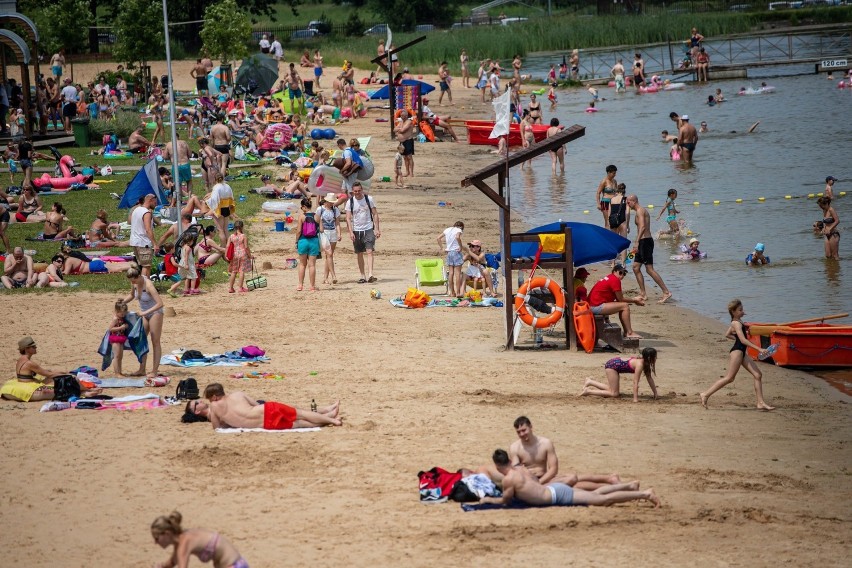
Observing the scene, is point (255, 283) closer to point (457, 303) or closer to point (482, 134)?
point (457, 303)

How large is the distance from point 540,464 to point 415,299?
7.31m

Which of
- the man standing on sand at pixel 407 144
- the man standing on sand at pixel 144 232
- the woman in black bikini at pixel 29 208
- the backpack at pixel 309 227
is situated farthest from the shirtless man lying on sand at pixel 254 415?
the man standing on sand at pixel 407 144

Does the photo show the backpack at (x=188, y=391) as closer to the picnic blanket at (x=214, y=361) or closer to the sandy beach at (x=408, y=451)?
the sandy beach at (x=408, y=451)

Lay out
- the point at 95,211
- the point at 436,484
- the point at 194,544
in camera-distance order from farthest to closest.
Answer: the point at 95,211
the point at 436,484
the point at 194,544

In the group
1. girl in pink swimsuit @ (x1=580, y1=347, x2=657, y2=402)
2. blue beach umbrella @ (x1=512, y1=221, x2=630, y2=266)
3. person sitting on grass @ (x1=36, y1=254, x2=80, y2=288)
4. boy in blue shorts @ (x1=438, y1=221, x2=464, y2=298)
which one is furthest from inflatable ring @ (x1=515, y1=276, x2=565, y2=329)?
person sitting on grass @ (x1=36, y1=254, x2=80, y2=288)

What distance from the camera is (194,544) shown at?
25.1 ft

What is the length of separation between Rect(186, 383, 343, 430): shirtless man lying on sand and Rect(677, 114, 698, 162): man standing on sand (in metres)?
21.9

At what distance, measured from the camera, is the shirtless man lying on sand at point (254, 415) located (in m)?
11.5

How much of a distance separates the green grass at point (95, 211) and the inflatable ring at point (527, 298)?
18.4 ft

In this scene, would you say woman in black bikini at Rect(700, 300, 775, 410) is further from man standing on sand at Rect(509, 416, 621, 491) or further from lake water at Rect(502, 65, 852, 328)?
lake water at Rect(502, 65, 852, 328)

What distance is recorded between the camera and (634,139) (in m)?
36.8

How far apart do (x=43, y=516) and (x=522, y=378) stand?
5.82 metres

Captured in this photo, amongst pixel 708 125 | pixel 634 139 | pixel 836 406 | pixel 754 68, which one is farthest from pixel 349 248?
pixel 754 68

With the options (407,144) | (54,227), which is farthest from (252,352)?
(407,144)
